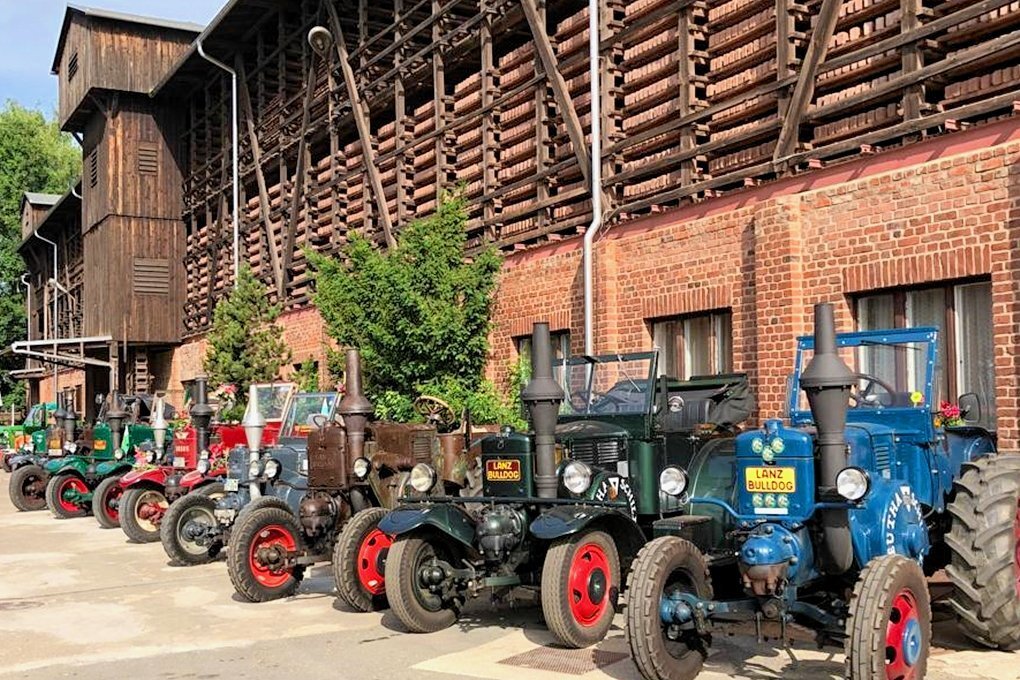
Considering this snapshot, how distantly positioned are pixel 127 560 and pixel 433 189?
26.0 feet

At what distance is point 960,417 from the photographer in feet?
24.8

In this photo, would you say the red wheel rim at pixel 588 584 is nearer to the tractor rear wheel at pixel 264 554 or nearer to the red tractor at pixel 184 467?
the tractor rear wheel at pixel 264 554

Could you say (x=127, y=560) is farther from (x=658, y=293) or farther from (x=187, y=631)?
(x=658, y=293)

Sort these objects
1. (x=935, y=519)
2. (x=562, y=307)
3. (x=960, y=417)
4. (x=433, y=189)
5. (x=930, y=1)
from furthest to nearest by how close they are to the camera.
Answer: (x=433, y=189)
(x=562, y=307)
(x=930, y=1)
(x=960, y=417)
(x=935, y=519)

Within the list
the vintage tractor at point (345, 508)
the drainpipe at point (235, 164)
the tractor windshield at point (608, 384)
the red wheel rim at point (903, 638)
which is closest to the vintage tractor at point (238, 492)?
the vintage tractor at point (345, 508)

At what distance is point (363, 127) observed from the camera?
63.1 feet

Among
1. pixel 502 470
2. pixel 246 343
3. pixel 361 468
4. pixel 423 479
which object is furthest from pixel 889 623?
→ pixel 246 343

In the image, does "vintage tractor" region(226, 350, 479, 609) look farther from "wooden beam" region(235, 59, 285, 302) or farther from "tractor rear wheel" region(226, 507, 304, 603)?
"wooden beam" region(235, 59, 285, 302)

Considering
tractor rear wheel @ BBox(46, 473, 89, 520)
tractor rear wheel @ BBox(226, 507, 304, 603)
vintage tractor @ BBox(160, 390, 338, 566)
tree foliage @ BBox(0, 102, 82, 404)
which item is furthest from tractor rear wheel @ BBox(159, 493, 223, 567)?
tree foliage @ BBox(0, 102, 82, 404)

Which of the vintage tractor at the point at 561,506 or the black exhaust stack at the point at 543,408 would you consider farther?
the black exhaust stack at the point at 543,408

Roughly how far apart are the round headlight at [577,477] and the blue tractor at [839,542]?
2.26ft

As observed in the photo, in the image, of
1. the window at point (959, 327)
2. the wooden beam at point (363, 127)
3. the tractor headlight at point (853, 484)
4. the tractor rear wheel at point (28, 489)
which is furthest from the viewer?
the tractor rear wheel at point (28, 489)

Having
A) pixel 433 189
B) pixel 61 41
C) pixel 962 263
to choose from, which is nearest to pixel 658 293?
pixel 962 263

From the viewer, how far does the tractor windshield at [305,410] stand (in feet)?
40.7
